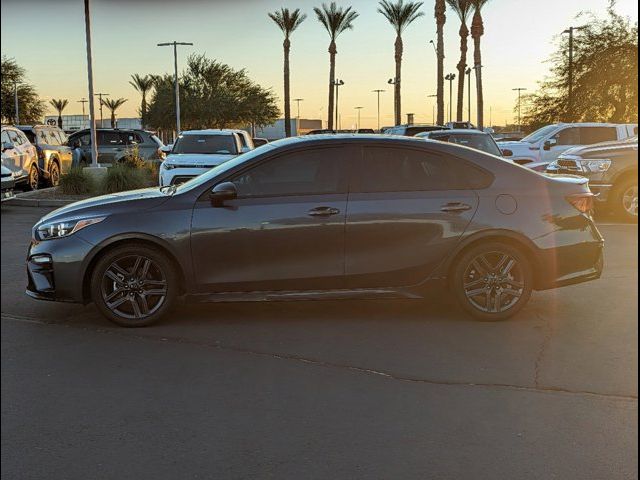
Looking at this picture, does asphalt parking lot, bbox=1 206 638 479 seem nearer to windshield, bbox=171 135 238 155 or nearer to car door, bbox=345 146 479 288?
car door, bbox=345 146 479 288

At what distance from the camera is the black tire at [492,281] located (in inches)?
232

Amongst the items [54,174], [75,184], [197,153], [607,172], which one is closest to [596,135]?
[607,172]

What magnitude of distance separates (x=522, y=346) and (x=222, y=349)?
2067 mm

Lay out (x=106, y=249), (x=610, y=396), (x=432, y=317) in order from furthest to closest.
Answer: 1. (x=432, y=317)
2. (x=106, y=249)
3. (x=610, y=396)

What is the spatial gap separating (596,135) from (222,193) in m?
14.7

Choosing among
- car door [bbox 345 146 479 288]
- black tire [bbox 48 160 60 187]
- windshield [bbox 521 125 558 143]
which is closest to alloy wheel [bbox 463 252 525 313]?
car door [bbox 345 146 479 288]

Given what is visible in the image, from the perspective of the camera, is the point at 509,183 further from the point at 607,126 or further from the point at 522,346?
the point at 607,126

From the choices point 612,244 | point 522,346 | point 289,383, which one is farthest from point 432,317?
point 612,244

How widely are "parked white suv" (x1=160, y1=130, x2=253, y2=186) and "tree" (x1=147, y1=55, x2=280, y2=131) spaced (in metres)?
44.2

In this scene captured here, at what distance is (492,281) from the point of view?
596 cm

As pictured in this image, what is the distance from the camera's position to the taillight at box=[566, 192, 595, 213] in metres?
6.06

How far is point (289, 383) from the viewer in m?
4.34

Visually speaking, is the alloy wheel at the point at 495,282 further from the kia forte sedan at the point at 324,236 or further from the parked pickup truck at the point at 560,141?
the parked pickup truck at the point at 560,141

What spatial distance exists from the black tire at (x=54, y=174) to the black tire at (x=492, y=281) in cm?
1648
